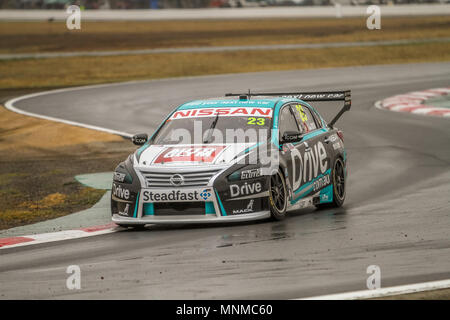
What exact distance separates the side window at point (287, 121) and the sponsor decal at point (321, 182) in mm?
666

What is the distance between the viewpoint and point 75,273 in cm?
757

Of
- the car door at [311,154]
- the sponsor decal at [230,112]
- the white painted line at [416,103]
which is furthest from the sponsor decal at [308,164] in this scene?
the white painted line at [416,103]

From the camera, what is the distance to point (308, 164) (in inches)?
426

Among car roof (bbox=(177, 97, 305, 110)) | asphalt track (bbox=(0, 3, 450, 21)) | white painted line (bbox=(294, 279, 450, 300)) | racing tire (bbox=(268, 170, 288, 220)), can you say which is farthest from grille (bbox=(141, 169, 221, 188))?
asphalt track (bbox=(0, 3, 450, 21))

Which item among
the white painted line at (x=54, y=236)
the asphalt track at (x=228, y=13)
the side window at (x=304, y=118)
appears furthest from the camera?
the asphalt track at (x=228, y=13)

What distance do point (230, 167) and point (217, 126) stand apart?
1052mm

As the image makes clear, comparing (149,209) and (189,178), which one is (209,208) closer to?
(189,178)

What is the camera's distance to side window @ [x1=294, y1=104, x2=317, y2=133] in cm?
1127

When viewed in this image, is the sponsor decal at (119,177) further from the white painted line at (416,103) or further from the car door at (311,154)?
the white painted line at (416,103)

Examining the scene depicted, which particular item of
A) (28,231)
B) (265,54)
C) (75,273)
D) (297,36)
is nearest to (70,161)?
(28,231)

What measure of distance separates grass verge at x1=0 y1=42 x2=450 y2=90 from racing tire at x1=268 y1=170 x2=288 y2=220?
22278 mm

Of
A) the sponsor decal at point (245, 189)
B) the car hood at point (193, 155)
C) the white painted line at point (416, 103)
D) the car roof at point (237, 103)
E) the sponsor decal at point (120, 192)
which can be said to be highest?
the car roof at point (237, 103)

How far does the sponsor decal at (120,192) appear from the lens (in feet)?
32.6
